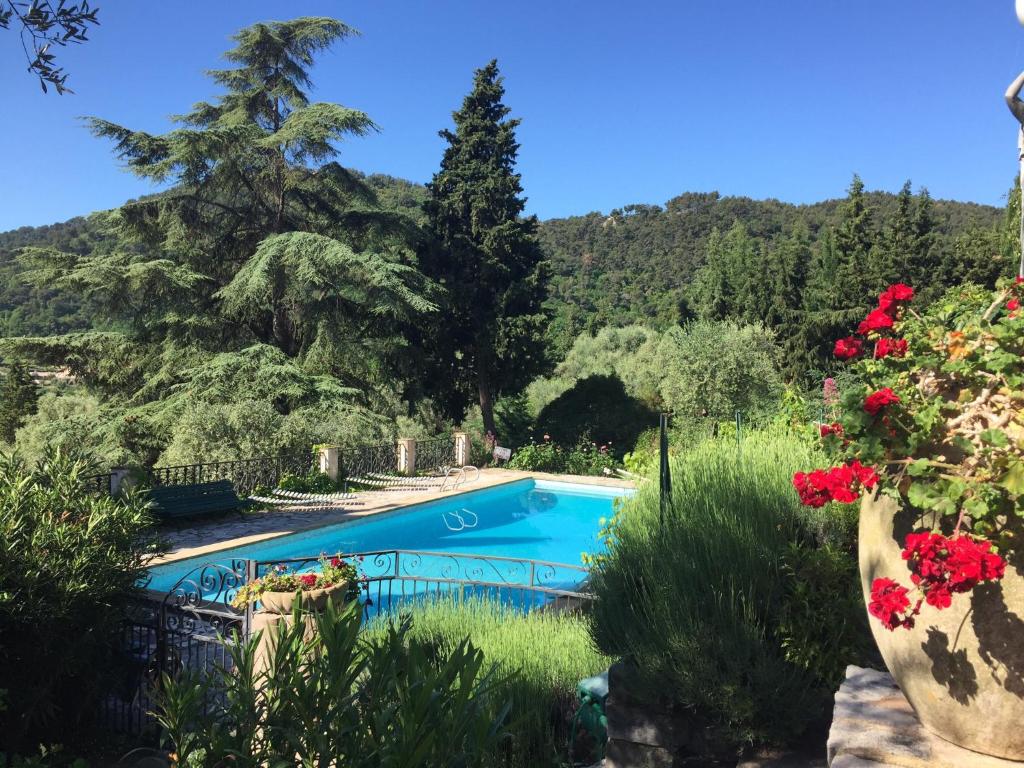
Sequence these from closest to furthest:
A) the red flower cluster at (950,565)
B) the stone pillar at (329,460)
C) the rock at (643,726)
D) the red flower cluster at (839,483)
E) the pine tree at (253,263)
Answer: the red flower cluster at (950,565) < the red flower cluster at (839,483) < the rock at (643,726) < the stone pillar at (329,460) < the pine tree at (253,263)

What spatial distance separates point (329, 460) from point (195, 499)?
3511mm

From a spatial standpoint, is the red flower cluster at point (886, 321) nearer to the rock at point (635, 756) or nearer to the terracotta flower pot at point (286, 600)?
the rock at point (635, 756)

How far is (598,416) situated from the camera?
65.8 feet

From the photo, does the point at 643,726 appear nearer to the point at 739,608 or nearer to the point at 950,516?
the point at 739,608

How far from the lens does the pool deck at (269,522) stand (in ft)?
31.6

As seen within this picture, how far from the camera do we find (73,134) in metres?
15.0


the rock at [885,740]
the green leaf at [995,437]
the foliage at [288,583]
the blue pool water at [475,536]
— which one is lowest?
the blue pool water at [475,536]

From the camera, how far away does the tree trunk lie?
65.4ft

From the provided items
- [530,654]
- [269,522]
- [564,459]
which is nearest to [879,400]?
[530,654]

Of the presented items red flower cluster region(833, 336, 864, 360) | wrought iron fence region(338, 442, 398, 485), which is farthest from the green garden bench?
red flower cluster region(833, 336, 864, 360)

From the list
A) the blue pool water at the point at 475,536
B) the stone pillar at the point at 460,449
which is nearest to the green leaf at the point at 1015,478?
the blue pool water at the point at 475,536

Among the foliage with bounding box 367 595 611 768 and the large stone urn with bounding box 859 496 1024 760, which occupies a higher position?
the large stone urn with bounding box 859 496 1024 760

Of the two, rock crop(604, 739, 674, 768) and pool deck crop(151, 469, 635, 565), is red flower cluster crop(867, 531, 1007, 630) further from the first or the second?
pool deck crop(151, 469, 635, 565)

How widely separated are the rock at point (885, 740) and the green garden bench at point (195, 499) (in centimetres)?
987
